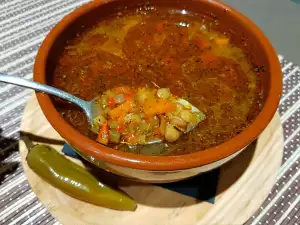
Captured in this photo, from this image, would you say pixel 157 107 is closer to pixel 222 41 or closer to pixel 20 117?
pixel 222 41

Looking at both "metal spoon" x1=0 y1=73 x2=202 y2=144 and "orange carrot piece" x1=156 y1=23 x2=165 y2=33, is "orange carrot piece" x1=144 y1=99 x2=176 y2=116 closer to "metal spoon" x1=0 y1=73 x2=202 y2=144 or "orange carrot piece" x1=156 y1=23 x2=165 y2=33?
"metal spoon" x1=0 y1=73 x2=202 y2=144

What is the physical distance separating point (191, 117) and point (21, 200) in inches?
25.9

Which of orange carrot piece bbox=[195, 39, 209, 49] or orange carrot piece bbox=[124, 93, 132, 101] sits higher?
orange carrot piece bbox=[195, 39, 209, 49]

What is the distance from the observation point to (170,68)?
1.48 metres

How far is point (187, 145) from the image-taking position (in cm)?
123

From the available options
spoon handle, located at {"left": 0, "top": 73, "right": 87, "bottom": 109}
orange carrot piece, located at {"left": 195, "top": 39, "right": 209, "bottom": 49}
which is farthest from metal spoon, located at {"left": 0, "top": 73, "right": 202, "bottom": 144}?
orange carrot piece, located at {"left": 195, "top": 39, "right": 209, "bottom": 49}

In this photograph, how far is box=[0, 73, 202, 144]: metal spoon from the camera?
120 centimetres

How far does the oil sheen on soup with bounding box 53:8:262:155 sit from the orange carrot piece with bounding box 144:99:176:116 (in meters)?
0.11

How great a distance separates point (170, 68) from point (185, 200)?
509mm

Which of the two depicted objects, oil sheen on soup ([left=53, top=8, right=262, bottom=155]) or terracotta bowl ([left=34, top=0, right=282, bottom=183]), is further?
oil sheen on soup ([left=53, top=8, right=262, bottom=155])

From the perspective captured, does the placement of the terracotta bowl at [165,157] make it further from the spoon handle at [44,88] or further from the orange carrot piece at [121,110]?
the orange carrot piece at [121,110]

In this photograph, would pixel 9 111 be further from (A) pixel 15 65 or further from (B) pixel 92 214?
(B) pixel 92 214

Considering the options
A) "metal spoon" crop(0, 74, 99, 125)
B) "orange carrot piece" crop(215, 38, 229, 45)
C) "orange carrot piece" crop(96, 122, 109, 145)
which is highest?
"orange carrot piece" crop(215, 38, 229, 45)

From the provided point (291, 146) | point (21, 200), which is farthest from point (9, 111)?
point (291, 146)
